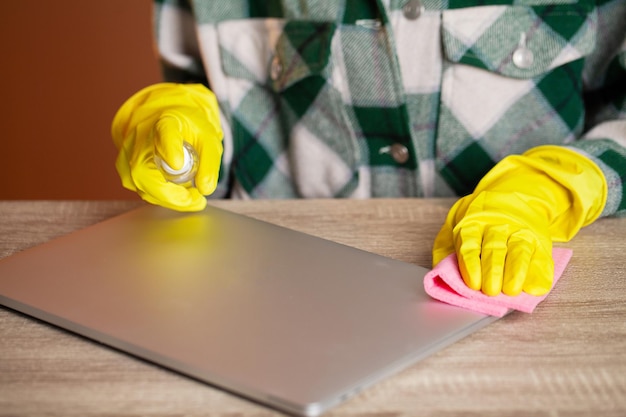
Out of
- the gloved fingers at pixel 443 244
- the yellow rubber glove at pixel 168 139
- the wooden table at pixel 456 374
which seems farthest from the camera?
the yellow rubber glove at pixel 168 139

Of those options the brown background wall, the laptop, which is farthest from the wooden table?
the brown background wall

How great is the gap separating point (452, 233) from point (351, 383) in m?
0.32

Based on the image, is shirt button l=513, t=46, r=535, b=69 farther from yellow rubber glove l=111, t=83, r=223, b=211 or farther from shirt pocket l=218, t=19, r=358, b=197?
yellow rubber glove l=111, t=83, r=223, b=211

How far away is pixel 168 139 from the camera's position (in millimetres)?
935

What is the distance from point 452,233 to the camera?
874 millimetres

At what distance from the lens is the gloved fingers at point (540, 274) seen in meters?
0.74

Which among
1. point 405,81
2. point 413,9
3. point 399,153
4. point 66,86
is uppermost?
point 413,9

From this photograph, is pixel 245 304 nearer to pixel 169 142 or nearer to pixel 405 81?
pixel 169 142

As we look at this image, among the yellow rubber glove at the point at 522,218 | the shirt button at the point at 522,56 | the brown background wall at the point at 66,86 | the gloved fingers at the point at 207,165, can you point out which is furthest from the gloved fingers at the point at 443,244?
the brown background wall at the point at 66,86

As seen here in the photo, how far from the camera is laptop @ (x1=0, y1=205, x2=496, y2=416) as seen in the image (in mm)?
613

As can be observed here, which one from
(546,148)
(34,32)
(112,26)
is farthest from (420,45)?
(34,32)

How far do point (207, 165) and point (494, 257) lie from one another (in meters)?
0.37

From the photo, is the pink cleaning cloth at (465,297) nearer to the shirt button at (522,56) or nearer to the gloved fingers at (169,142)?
the gloved fingers at (169,142)

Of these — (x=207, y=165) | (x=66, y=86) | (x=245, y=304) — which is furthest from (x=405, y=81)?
(x=66, y=86)
